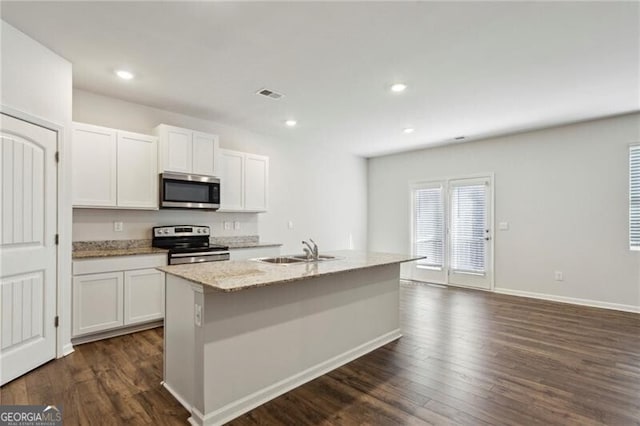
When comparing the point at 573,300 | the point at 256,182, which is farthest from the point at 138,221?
the point at 573,300

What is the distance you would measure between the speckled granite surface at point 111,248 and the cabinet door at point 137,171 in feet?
1.61

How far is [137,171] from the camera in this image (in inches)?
149

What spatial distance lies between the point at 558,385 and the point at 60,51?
4.82m

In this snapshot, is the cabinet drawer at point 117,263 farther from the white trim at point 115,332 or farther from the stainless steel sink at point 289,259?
the stainless steel sink at point 289,259

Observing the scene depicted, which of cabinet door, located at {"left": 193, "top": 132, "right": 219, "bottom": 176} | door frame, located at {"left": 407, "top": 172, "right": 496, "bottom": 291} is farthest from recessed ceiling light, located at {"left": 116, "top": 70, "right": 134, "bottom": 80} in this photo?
door frame, located at {"left": 407, "top": 172, "right": 496, "bottom": 291}

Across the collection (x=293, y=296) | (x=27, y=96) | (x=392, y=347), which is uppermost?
(x=27, y=96)

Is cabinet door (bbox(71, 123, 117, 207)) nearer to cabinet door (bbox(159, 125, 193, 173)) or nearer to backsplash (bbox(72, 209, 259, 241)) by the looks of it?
backsplash (bbox(72, 209, 259, 241))

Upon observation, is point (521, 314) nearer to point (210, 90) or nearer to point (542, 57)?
point (542, 57)

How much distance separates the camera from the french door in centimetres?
573

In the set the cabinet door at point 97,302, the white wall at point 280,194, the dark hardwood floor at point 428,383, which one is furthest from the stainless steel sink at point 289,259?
the white wall at point 280,194

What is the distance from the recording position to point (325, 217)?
6.48 metres

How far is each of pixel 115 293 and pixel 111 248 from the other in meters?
0.65

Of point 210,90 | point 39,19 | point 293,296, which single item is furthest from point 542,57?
point 39,19

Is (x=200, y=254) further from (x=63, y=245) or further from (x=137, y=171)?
(x=63, y=245)
